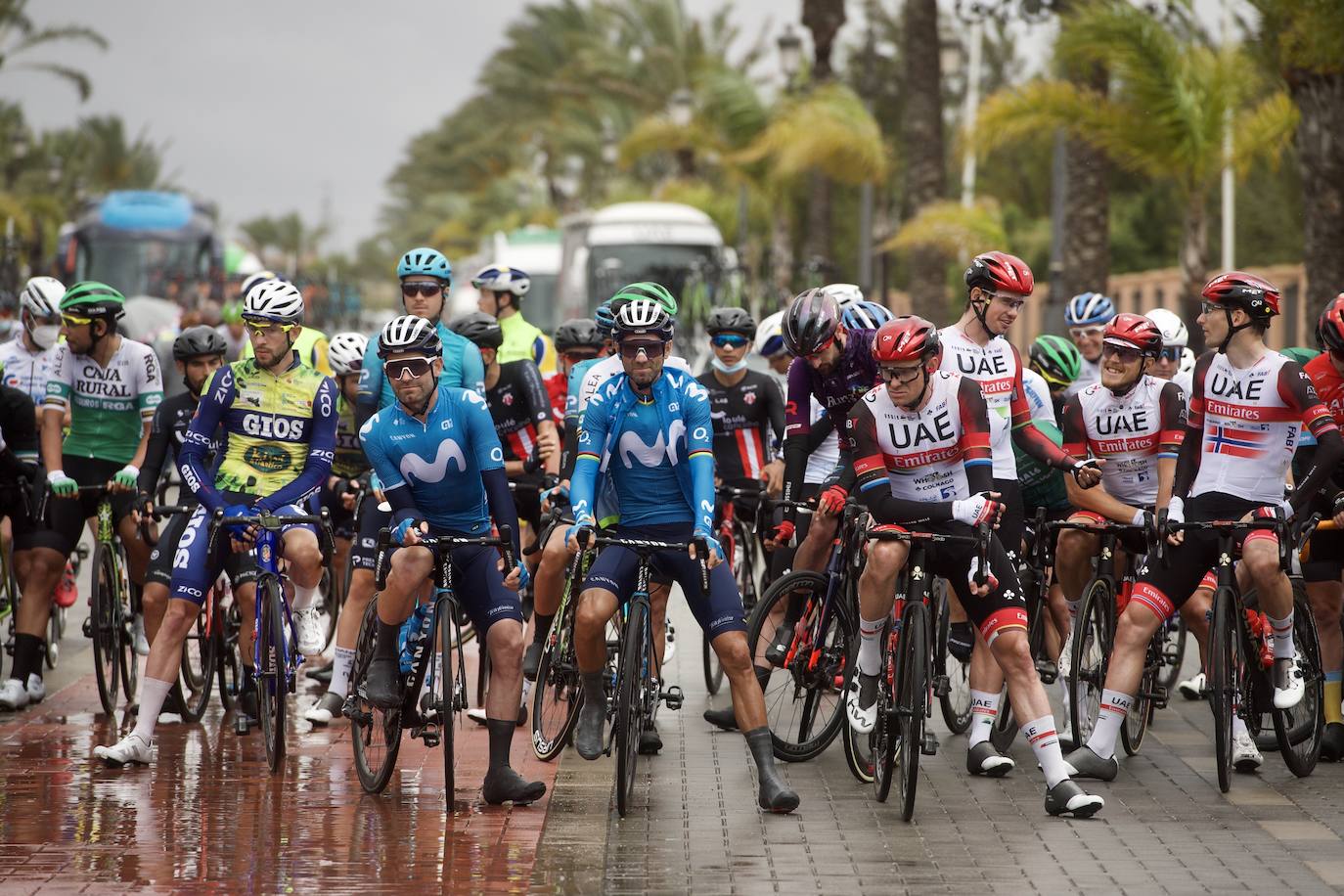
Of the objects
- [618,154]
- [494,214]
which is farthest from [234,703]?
[494,214]

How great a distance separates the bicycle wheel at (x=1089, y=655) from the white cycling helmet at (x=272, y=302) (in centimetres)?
410

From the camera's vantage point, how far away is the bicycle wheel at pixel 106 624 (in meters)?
10.2

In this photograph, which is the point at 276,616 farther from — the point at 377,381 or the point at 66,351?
the point at 66,351

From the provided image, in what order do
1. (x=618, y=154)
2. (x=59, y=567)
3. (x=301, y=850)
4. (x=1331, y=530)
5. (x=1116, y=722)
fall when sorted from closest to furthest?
(x=301, y=850) < (x=1116, y=722) < (x=1331, y=530) < (x=59, y=567) < (x=618, y=154)

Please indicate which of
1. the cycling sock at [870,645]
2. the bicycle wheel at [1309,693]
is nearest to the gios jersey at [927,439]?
the cycling sock at [870,645]

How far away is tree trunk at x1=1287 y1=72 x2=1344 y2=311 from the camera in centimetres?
1681

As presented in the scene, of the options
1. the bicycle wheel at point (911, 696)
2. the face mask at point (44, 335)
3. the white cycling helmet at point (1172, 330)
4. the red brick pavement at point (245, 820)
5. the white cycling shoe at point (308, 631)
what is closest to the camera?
the red brick pavement at point (245, 820)

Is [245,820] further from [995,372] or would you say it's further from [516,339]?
[516,339]

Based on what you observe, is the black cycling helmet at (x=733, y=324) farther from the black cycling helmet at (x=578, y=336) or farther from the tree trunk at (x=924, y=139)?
the tree trunk at (x=924, y=139)

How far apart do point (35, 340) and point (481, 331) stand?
10.3ft

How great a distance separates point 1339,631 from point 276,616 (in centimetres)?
521

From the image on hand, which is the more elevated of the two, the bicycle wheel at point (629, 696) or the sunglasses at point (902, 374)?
the sunglasses at point (902, 374)

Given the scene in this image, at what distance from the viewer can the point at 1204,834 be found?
777 cm

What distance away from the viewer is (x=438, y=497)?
840cm
